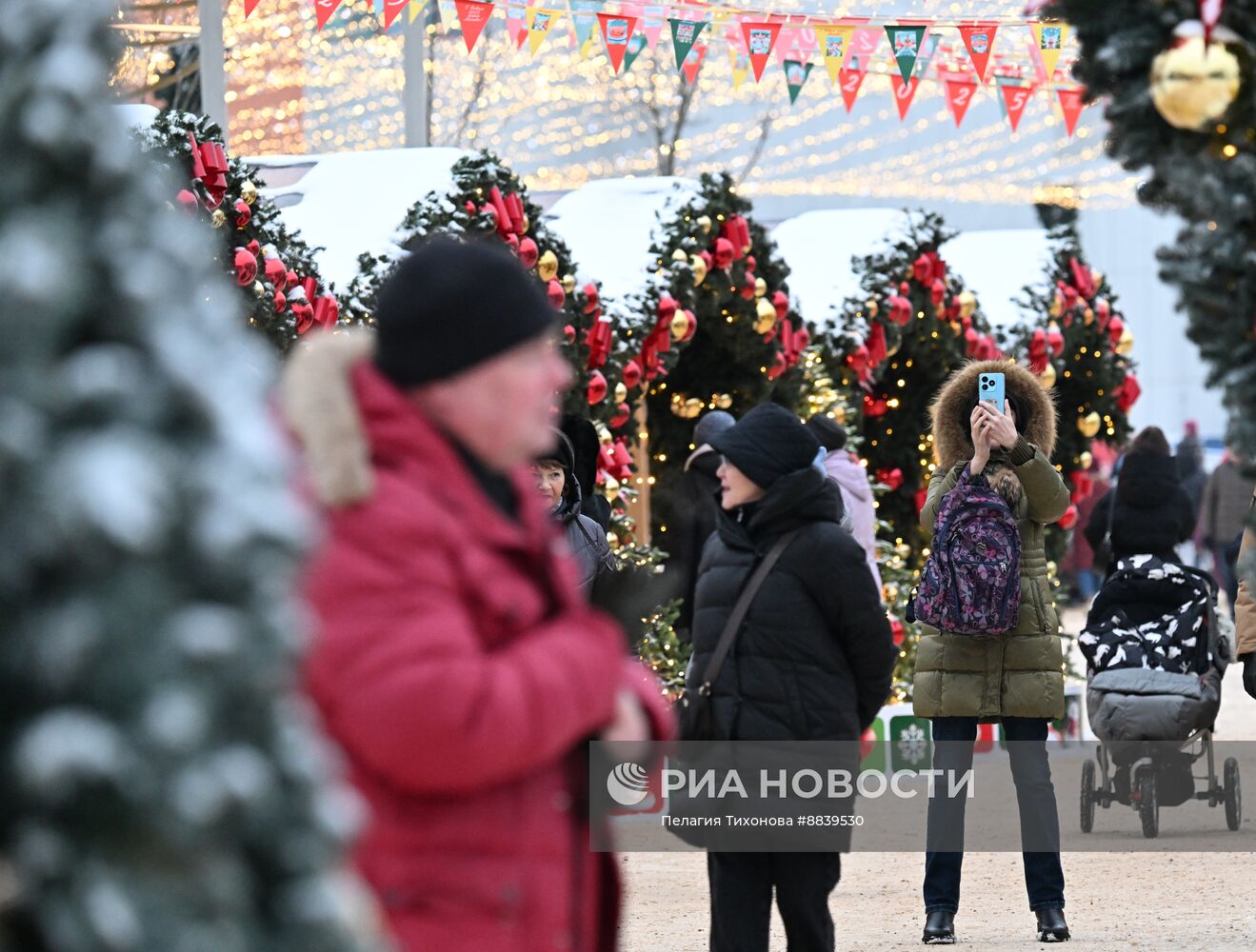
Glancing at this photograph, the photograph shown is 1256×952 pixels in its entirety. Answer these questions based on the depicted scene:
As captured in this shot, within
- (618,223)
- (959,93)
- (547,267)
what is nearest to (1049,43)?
(959,93)

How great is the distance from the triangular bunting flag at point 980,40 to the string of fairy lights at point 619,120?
217 inches

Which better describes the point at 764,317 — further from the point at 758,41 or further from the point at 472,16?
the point at 472,16

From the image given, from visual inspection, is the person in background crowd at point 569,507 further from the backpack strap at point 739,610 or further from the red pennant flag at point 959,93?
the red pennant flag at point 959,93

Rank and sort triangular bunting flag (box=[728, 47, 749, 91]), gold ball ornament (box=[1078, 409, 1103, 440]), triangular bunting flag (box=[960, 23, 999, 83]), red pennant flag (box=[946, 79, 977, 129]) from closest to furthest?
triangular bunting flag (box=[960, 23, 999, 83]) → triangular bunting flag (box=[728, 47, 749, 91]) → red pennant flag (box=[946, 79, 977, 129]) → gold ball ornament (box=[1078, 409, 1103, 440])

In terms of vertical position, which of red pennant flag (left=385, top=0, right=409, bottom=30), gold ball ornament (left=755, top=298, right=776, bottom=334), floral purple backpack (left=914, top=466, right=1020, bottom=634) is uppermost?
red pennant flag (left=385, top=0, right=409, bottom=30)

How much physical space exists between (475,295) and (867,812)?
310 inches

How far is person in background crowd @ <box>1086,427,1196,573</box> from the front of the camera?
26.5ft

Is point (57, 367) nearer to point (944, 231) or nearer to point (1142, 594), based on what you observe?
point (1142, 594)

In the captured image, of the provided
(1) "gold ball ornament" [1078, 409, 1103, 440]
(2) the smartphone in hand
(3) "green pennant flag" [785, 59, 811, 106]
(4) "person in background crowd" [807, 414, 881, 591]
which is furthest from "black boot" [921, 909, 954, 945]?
(1) "gold ball ornament" [1078, 409, 1103, 440]

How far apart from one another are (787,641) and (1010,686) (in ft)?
5.65

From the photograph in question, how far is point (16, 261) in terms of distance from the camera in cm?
129

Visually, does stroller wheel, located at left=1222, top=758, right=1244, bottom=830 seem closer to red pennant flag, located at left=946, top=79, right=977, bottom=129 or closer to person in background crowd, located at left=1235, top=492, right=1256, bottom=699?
→ person in background crowd, located at left=1235, top=492, right=1256, bottom=699

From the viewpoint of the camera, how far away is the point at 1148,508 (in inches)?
322

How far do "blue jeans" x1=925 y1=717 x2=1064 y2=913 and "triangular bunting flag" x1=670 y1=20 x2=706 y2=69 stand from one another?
5106 millimetres
